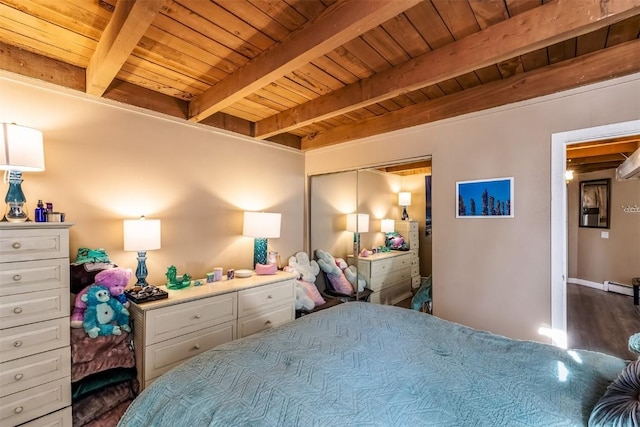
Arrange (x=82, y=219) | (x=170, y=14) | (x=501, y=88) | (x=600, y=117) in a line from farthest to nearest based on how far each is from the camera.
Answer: (x=501, y=88)
(x=82, y=219)
(x=600, y=117)
(x=170, y=14)

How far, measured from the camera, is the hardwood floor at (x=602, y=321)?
8.58ft

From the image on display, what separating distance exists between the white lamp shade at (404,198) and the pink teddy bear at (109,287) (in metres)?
→ 2.56

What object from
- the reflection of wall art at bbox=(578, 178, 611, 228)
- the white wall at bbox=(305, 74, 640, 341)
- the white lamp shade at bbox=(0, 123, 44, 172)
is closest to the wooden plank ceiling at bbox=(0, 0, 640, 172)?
the white wall at bbox=(305, 74, 640, 341)

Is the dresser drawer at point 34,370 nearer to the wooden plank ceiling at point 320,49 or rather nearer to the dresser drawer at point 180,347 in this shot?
the dresser drawer at point 180,347

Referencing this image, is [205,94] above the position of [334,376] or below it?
above

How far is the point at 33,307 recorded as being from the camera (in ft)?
5.36

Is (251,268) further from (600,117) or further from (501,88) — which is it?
(600,117)

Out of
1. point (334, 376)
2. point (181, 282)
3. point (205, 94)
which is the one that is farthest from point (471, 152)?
point (181, 282)

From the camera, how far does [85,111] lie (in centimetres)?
215

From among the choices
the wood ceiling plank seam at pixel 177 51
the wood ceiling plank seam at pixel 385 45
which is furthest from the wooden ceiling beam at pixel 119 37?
the wood ceiling plank seam at pixel 385 45

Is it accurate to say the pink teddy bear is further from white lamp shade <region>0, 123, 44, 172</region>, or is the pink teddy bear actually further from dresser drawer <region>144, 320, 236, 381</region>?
white lamp shade <region>0, 123, 44, 172</region>

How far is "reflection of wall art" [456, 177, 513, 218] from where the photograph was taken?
89.6 inches

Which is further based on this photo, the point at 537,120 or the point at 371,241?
the point at 371,241

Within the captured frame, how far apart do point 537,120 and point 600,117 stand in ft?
1.13
